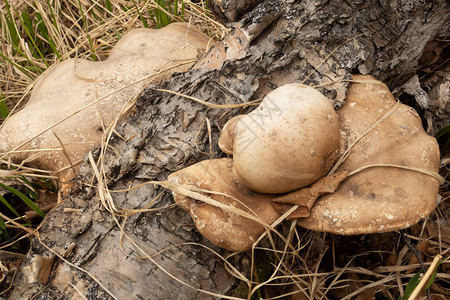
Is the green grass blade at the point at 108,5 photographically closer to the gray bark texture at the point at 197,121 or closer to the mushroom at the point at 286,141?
the gray bark texture at the point at 197,121

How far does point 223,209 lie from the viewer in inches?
68.8

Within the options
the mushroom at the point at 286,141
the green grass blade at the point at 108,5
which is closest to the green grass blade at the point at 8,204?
the mushroom at the point at 286,141

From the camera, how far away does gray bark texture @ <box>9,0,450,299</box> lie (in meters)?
1.87

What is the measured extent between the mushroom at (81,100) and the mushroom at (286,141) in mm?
1019

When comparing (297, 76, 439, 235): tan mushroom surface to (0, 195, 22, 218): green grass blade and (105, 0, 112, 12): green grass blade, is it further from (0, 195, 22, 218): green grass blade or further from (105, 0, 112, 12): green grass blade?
(105, 0, 112, 12): green grass blade

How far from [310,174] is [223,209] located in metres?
0.41

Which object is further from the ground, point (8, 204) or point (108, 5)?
point (108, 5)

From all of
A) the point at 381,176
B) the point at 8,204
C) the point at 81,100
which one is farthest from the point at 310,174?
the point at 8,204

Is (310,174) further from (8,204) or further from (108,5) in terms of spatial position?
(108,5)

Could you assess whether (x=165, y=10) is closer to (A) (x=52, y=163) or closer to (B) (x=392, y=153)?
(A) (x=52, y=163)

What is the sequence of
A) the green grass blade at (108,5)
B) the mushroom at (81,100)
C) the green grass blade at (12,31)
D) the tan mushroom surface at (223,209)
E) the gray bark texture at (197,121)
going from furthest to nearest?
the green grass blade at (108,5), the green grass blade at (12,31), the mushroom at (81,100), the gray bark texture at (197,121), the tan mushroom surface at (223,209)

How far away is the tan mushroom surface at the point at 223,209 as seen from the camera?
1.72 metres

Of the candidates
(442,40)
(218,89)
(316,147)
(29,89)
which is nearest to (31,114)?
(29,89)

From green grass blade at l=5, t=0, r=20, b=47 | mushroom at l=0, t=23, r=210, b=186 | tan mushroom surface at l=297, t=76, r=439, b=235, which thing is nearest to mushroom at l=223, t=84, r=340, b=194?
tan mushroom surface at l=297, t=76, r=439, b=235
